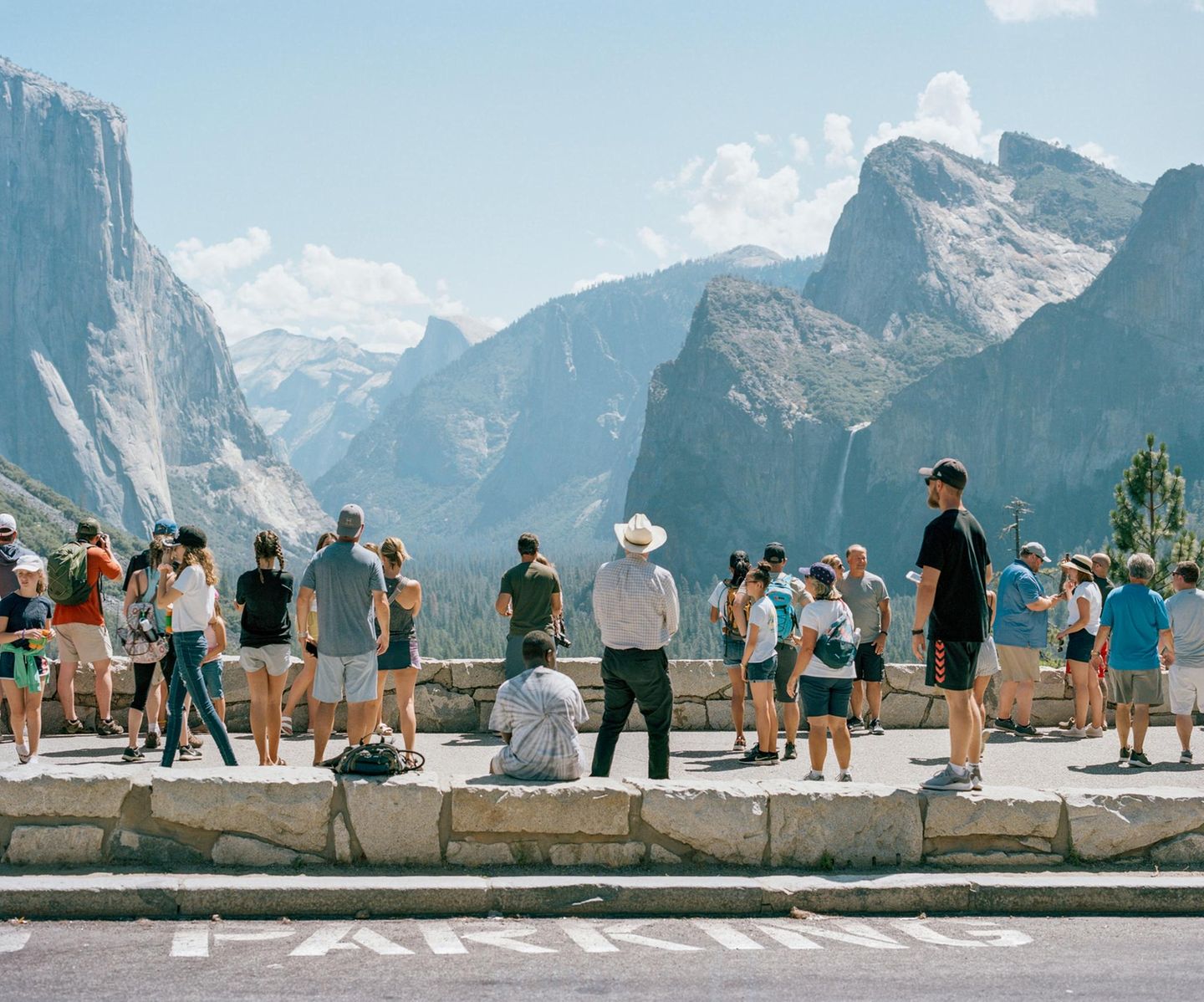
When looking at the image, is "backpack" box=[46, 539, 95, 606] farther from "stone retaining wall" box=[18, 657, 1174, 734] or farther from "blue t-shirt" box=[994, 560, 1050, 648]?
"blue t-shirt" box=[994, 560, 1050, 648]

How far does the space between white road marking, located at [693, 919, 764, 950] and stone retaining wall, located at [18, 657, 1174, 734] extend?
22.3 ft

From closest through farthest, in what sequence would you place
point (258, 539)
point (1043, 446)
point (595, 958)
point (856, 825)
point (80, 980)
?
point (80, 980) → point (595, 958) → point (856, 825) → point (258, 539) → point (1043, 446)

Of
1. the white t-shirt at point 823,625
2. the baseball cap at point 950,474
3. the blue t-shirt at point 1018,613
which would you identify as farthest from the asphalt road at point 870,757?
the baseball cap at point 950,474

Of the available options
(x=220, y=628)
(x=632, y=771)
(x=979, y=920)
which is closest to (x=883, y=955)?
(x=979, y=920)

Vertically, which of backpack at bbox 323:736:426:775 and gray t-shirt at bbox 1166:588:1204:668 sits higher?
gray t-shirt at bbox 1166:588:1204:668

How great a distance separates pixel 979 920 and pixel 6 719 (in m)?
8.66

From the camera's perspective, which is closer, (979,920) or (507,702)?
(979,920)

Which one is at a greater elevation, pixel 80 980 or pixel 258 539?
pixel 258 539

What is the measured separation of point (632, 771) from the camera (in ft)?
35.1

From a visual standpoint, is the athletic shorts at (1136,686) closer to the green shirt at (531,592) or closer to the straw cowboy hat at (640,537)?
the straw cowboy hat at (640,537)

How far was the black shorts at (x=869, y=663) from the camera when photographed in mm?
12656

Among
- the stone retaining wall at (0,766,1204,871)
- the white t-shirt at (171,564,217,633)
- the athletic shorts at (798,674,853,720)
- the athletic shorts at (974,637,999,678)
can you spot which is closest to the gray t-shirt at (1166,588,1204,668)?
the athletic shorts at (974,637,999,678)

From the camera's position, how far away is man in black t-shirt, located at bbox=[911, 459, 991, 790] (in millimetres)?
7715

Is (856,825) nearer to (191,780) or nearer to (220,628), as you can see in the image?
(191,780)
